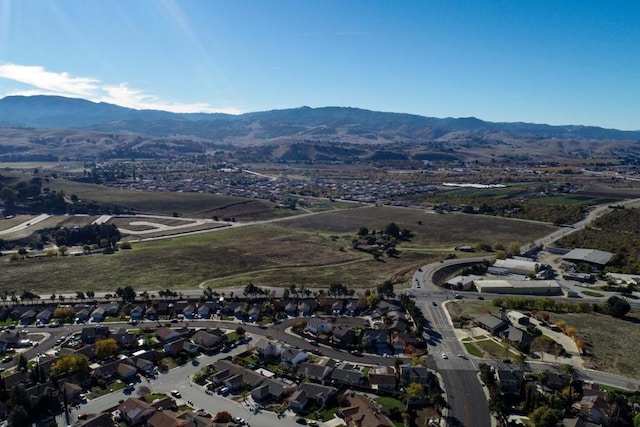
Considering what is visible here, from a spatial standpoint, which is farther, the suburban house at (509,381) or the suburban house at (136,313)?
the suburban house at (136,313)

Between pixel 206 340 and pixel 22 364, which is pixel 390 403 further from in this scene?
pixel 22 364

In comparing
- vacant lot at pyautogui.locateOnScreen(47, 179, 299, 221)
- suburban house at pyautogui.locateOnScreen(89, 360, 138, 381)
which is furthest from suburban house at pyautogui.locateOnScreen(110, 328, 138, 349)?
vacant lot at pyautogui.locateOnScreen(47, 179, 299, 221)

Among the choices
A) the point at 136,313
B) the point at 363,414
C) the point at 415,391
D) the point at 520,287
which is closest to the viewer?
the point at 363,414

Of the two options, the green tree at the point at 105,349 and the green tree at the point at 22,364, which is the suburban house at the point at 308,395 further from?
the green tree at the point at 22,364

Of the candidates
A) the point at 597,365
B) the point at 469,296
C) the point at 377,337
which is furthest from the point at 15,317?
the point at 597,365

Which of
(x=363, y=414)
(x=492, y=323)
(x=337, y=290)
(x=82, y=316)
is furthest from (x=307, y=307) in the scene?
(x=82, y=316)

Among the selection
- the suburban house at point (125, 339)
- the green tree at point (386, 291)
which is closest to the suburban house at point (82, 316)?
the suburban house at point (125, 339)

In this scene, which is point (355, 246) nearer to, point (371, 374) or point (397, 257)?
point (397, 257)

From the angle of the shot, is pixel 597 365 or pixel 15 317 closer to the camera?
pixel 597 365
